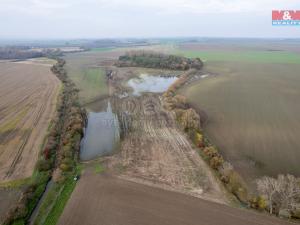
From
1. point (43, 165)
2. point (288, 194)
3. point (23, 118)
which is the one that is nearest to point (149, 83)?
point (23, 118)

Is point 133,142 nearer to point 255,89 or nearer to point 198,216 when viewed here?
point 198,216

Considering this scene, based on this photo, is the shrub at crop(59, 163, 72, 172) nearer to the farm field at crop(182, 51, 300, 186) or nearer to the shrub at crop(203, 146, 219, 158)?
the shrub at crop(203, 146, 219, 158)

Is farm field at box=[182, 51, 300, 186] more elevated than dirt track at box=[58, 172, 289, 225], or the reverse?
farm field at box=[182, 51, 300, 186]

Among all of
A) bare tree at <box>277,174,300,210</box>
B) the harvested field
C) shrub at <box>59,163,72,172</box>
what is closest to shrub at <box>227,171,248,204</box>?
the harvested field

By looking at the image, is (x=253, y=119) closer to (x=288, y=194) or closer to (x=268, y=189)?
(x=268, y=189)

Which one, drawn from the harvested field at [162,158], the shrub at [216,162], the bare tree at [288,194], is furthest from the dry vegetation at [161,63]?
the bare tree at [288,194]
